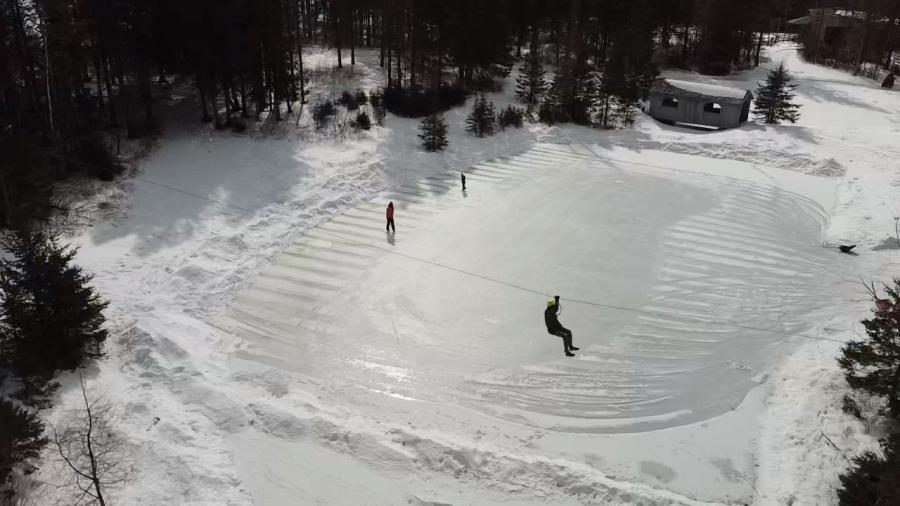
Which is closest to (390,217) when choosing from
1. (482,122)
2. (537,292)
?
(537,292)

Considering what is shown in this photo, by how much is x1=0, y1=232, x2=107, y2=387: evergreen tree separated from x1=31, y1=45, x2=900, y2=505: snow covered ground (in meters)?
0.69

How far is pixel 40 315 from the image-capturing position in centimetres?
1151

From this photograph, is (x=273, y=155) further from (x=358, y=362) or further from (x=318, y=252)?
(x=358, y=362)

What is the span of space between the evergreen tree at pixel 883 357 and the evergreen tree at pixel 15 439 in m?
14.1

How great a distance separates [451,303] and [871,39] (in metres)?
48.2

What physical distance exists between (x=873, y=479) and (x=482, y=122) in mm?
24360

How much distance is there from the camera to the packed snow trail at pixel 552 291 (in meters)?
12.2

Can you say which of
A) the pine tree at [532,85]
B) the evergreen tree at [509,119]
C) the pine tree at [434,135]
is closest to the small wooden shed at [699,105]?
the pine tree at [532,85]

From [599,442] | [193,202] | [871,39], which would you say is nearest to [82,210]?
[193,202]

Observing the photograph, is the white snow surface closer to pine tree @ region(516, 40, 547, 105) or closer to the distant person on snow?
pine tree @ region(516, 40, 547, 105)

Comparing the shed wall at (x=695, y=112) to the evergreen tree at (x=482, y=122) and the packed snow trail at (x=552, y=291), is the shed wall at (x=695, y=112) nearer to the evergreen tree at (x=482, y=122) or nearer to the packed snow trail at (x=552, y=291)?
the packed snow trail at (x=552, y=291)

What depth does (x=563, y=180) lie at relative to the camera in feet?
80.6

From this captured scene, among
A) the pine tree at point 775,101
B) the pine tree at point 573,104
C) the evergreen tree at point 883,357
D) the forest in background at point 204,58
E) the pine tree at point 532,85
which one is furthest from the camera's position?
the pine tree at point 532,85

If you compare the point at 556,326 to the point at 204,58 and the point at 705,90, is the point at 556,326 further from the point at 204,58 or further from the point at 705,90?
the point at 705,90
